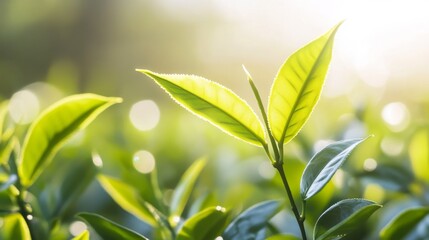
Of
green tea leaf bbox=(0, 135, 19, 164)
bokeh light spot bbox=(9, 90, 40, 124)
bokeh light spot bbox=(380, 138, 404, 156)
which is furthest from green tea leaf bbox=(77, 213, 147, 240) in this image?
bokeh light spot bbox=(9, 90, 40, 124)

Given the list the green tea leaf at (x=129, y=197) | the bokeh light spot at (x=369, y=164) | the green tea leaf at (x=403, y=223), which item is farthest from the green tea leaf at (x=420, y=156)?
the green tea leaf at (x=129, y=197)


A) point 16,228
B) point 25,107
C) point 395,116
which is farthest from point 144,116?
point 16,228

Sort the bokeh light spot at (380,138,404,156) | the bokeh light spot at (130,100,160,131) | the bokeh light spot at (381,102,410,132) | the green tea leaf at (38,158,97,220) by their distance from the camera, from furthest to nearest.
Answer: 1. the bokeh light spot at (130,100,160,131)
2. the bokeh light spot at (381,102,410,132)
3. the bokeh light spot at (380,138,404,156)
4. the green tea leaf at (38,158,97,220)

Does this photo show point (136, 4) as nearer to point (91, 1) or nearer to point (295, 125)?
point (91, 1)

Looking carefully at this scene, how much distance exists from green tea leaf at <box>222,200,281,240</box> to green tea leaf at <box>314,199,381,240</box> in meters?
0.06

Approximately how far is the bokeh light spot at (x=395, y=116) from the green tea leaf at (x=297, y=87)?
640 mm

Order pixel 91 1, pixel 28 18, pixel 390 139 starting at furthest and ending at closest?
pixel 91 1, pixel 28 18, pixel 390 139

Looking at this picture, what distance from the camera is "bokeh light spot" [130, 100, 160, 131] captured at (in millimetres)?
1248

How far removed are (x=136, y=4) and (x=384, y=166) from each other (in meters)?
6.19

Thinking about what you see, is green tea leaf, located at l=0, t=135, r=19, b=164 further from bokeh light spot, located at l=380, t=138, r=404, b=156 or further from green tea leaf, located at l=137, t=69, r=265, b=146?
bokeh light spot, located at l=380, t=138, r=404, b=156

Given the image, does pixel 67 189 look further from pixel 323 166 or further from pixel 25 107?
pixel 25 107

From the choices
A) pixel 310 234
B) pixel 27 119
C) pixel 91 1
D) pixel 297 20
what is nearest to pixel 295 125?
pixel 310 234

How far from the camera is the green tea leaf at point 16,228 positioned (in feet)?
1.92

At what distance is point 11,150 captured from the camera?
24.5 inches
